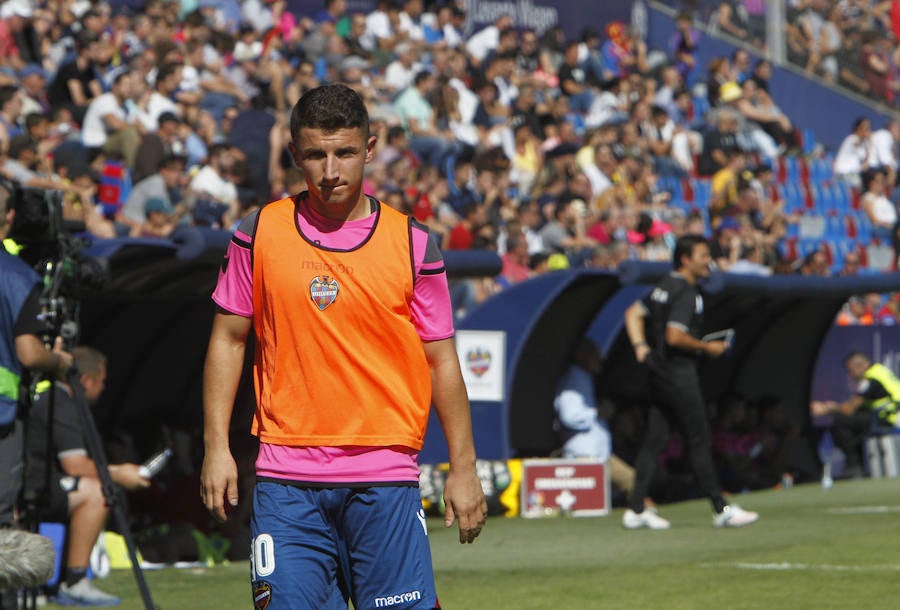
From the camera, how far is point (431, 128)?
2158cm

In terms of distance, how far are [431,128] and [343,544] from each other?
1693 cm

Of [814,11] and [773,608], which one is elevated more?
[814,11]

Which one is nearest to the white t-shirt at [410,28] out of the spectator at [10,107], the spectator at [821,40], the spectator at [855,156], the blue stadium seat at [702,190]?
the blue stadium seat at [702,190]

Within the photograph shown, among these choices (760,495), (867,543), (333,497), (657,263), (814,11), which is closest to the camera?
(333,497)

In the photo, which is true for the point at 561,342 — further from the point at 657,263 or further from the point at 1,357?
the point at 1,357

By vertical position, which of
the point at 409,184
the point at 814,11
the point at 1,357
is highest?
the point at 814,11

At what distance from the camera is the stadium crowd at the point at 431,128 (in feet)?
52.5

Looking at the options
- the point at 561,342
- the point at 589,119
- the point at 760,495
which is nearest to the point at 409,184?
the point at 561,342

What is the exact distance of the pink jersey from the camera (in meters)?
4.87

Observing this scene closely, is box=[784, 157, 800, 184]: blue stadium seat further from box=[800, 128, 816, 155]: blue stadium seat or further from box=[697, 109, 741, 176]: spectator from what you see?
box=[697, 109, 741, 176]: spectator

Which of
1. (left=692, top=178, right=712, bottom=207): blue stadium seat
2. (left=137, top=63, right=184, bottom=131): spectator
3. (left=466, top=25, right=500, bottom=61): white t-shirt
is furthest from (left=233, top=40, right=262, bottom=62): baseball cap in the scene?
(left=692, top=178, right=712, bottom=207): blue stadium seat

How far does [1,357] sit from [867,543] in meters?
6.81

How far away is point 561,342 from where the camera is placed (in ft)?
51.0

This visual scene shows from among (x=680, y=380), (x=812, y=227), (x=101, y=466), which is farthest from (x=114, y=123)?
(x=812, y=227)
